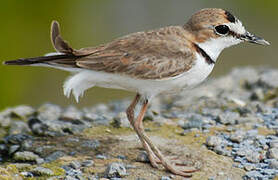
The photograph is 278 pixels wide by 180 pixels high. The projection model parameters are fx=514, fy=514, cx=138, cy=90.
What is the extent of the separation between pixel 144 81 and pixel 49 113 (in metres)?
2.46

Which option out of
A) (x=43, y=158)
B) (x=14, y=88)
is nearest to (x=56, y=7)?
(x=14, y=88)

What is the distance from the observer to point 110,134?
5.97m

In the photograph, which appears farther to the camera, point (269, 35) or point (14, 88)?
point (269, 35)

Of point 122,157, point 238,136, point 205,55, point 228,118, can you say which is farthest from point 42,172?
point 228,118

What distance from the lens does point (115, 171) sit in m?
4.85

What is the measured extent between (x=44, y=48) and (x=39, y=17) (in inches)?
25.8

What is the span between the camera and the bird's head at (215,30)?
528 cm

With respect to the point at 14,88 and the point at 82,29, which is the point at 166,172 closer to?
the point at 14,88

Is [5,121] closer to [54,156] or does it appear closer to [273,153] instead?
[54,156]

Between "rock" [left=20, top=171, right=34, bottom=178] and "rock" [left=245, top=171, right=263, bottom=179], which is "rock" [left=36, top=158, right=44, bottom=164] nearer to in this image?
"rock" [left=20, top=171, right=34, bottom=178]

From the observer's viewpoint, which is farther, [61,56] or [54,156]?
[54,156]

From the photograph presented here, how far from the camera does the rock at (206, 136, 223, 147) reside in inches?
218

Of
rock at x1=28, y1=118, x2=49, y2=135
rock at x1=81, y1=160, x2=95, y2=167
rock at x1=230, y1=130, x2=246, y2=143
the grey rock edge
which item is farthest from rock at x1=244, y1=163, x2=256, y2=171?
rock at x1=28, y1=118, x2=49, y2=135

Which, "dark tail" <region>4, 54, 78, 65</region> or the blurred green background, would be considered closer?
"dark tail" <region>4, 54, 78, 65</region>
